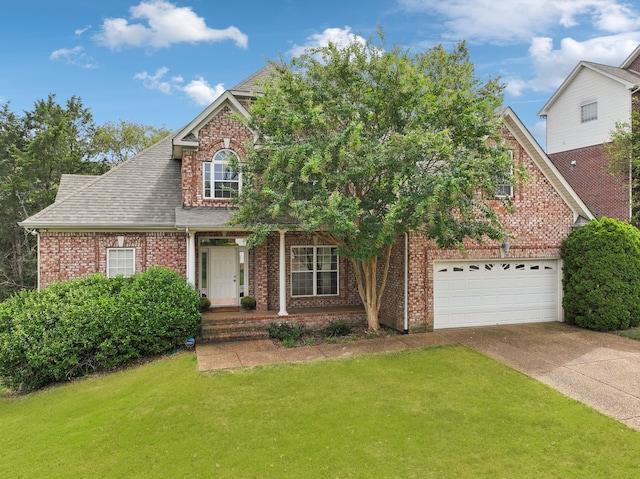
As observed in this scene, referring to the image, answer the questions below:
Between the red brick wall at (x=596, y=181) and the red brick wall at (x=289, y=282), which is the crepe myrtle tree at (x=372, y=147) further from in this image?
the red brick wall at (x=596, y=181)

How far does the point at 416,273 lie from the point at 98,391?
827 centimetres

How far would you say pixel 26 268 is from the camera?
2375cm

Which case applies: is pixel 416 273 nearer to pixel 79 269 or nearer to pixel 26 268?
pixel 79 269

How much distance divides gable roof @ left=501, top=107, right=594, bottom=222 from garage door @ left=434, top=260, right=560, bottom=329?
72.5 inches

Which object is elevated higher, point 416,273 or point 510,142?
point 510,142

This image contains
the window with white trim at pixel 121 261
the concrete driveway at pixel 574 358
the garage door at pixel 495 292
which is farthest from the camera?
the window with white trim at pixel 121 261

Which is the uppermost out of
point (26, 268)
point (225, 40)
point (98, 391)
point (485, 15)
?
point (225, 40)

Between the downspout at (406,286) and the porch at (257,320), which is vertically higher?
the downspout at (406,286)

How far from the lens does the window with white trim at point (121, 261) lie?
1244cm

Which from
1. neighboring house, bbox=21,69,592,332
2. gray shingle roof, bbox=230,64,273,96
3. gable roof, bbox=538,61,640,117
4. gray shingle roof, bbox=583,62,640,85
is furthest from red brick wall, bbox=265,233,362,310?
gray shingle roof, bbox=583,62,640,85

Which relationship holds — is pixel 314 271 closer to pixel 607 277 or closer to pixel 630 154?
pixel 607 277

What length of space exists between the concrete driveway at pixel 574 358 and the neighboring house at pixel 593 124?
1017 centimetres

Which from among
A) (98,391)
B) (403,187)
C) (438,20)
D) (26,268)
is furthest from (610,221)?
(26,268)

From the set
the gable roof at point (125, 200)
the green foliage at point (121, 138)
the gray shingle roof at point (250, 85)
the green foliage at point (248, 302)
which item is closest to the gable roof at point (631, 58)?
the gray shingle roof at point (250, 85)
